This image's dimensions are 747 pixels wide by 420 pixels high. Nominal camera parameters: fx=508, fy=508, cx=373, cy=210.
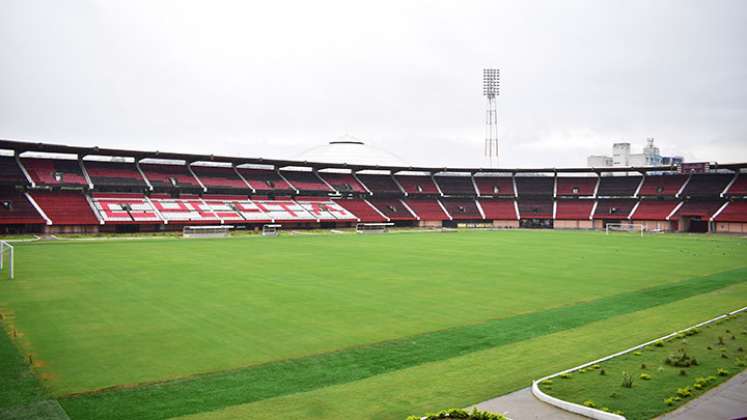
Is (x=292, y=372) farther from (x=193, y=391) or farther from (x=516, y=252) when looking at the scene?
(x=516, y=252)

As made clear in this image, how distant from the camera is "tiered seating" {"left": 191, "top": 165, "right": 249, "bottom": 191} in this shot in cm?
7419

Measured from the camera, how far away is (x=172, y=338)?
15.1m

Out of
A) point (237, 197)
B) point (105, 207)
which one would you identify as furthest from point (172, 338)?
point (237, 197)

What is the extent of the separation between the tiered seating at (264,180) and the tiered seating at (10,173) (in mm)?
29120

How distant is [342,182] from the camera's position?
290 feet

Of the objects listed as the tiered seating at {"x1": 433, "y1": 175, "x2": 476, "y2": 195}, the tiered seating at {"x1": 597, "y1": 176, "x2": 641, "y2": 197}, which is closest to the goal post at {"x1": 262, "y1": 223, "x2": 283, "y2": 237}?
the tiered seating at {"x1": 433, "y1": 175, "x2": 476, "y2": 195}

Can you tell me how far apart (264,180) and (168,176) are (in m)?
14.8

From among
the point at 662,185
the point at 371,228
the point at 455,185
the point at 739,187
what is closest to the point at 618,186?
the point at 662,185

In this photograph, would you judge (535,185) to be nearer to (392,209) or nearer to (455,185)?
(455,185)

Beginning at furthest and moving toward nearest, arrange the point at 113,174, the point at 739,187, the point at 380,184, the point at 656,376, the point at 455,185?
1. the point at 455,185
2. the point at 380,184
3. the point at 739,187
4. the point at 113,174
5. the point at 656,376

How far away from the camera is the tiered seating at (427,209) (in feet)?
286

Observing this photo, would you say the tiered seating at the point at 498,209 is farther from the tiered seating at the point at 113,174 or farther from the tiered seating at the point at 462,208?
the tiered seating at the point at 113,174

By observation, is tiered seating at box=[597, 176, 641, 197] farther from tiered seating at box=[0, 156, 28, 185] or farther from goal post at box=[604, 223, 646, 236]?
tiered seating at box=[0, 156, 28, 185]

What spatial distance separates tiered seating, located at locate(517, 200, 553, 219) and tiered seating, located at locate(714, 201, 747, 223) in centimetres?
2535
